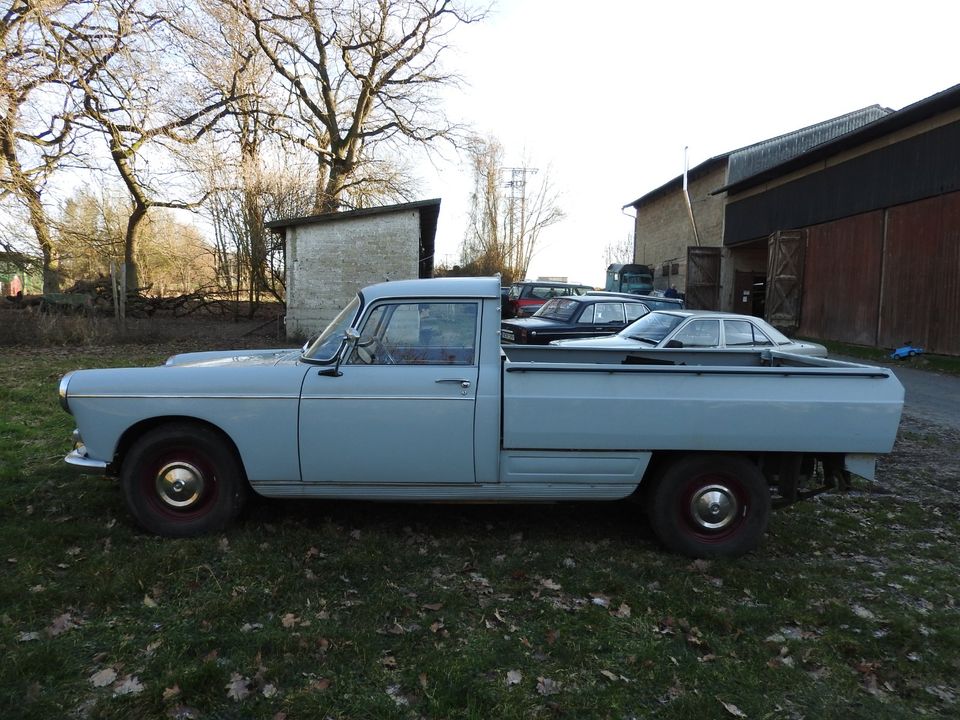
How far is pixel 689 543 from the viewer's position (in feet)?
13.8

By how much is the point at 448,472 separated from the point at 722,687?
76.1 inches

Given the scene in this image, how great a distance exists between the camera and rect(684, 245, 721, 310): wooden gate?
2888cm

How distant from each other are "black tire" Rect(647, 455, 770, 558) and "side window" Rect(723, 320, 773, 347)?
6.40m

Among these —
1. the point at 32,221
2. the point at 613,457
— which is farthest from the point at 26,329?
the point at 613,457

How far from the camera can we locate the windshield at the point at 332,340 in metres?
4.31

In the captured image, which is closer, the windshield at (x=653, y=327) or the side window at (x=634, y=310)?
the windshield at (x=653, y=327)

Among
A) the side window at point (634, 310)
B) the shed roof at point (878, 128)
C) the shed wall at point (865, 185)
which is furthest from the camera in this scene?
the shed wall at point (865, 185)

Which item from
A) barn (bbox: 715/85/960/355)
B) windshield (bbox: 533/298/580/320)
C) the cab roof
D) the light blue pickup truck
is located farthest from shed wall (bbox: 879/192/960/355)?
the cab roof

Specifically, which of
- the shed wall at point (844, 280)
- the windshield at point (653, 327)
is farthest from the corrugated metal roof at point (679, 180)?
the windshield at point (653, 327)

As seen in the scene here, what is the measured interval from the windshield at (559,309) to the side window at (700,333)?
142 inches

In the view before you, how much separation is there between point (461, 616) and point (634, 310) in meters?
11.3

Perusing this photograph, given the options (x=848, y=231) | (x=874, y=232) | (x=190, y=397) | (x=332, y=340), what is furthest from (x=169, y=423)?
(x=848, y=231)

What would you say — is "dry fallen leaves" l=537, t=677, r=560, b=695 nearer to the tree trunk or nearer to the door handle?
the door handle

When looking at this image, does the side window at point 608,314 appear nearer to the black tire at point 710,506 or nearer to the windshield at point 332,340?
the black tire at point 710,506
